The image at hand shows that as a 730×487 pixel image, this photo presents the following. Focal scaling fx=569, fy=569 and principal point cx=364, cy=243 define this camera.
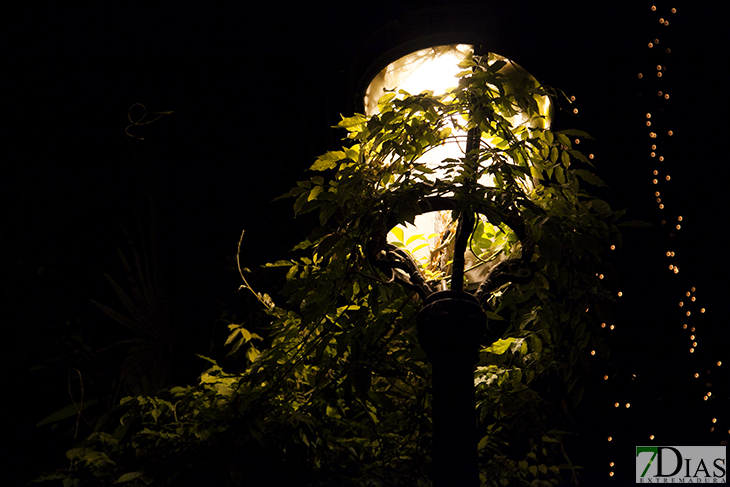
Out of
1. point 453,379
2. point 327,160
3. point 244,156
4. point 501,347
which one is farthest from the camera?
point 244,156

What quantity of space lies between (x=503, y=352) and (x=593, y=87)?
1.67m

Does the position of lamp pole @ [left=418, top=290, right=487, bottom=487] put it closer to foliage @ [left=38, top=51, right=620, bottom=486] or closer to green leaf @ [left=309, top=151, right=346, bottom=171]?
foliage @ [left=38, top=51, right=620, bottom=486]

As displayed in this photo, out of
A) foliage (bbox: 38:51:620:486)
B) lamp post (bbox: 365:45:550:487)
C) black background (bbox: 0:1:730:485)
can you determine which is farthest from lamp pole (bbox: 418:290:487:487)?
black background (bbox: 0:1:730:485)

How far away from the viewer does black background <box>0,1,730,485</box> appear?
Result: 2.42 metres

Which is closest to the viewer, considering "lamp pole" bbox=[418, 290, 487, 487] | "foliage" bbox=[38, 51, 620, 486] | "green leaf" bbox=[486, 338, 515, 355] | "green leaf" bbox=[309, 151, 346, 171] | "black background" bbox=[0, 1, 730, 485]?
"lamp pole" bbox=[418, 290, 487, 487]

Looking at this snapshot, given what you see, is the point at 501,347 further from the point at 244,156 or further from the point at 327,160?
the point at 244,156

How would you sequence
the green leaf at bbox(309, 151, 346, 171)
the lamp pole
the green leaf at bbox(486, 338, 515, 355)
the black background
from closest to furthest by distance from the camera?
the lamp pole → the green leaf at bbox(309, 151, 346, 171) → the green leaf at bbox(486, 338, 515, 355) → the black background

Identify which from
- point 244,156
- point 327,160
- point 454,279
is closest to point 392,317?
point 454,279

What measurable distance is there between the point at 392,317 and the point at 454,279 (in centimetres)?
31

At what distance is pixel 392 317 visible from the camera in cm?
170

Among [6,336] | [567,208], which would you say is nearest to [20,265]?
[6,336]

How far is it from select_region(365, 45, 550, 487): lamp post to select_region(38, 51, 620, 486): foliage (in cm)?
1

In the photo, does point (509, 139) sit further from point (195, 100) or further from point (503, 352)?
point (195, 100)

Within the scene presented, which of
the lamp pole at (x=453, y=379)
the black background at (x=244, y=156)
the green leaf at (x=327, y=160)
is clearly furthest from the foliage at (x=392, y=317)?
the black background at (x=244, y=156)
